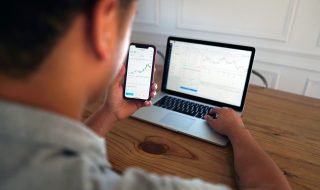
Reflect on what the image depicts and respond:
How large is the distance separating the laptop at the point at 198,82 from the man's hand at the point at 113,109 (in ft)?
0.15

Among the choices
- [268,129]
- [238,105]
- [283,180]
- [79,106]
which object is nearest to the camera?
[79,106]

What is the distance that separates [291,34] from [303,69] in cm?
23

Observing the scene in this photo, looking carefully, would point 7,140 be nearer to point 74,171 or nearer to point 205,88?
point 74,171

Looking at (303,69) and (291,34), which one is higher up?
(291,34)

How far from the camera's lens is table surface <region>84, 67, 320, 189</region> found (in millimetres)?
613

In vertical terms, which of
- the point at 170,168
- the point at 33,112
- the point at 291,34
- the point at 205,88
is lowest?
the point at 170,168

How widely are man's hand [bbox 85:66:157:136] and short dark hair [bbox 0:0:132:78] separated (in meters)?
0.43

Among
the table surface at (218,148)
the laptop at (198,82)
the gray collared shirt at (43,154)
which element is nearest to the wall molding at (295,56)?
the table surface at (218,148)

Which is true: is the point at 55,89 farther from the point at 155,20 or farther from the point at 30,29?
the point at 155,20

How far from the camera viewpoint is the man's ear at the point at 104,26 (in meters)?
0.32

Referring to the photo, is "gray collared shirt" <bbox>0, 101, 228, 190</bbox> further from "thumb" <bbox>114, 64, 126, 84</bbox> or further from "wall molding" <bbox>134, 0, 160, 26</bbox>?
"wall molding" <bbox>134, 0, 160, 26</bbox>

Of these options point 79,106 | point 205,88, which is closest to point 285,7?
point 205,88

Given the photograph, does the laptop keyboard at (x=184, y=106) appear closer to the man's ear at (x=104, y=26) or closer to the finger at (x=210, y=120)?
the finger at (x=210, y=120)

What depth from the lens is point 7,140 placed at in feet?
0.94
